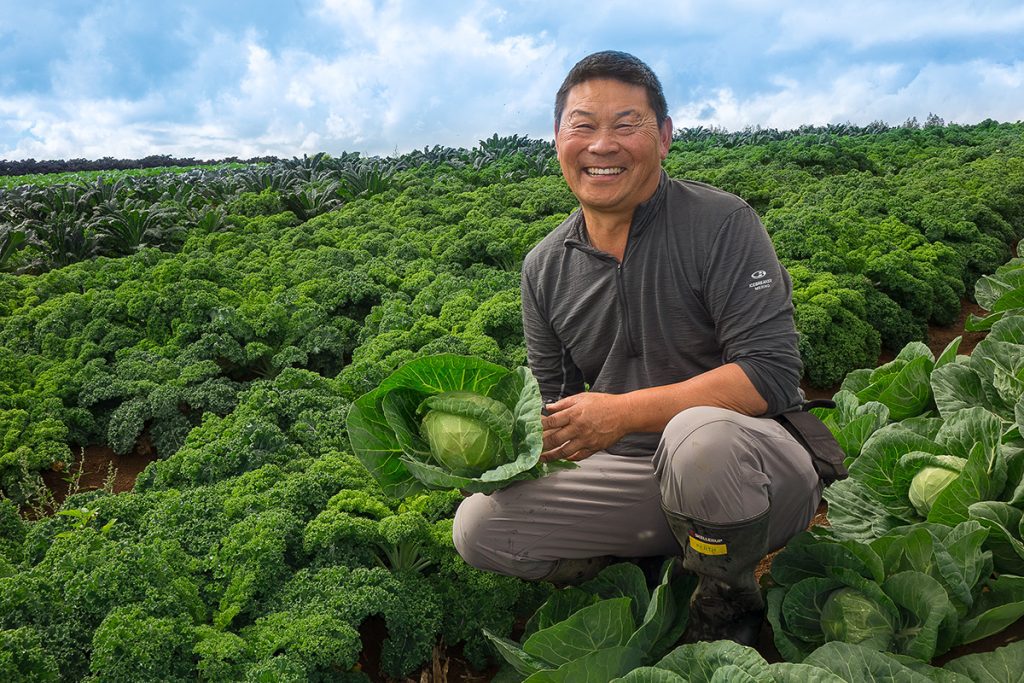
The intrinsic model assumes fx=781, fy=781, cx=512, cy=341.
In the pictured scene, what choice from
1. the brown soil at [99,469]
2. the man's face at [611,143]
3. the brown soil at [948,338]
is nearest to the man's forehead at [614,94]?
the man's face at [611,143]

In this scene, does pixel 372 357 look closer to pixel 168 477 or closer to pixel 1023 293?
pixel 168 477

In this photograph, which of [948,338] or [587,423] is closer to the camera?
[587,423]

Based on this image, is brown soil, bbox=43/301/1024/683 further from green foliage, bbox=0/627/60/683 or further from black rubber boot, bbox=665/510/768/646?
green foliage, bbox=0/627/60/683

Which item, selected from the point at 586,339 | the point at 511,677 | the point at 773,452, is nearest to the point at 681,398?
the point at 773,452

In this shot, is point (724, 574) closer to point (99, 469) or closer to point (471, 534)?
point (471, 534)

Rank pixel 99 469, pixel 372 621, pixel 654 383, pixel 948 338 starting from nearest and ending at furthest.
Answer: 1. pixel 654 383
2. pixel 372 621
3. pixel 99 469
4. pixel 948 338

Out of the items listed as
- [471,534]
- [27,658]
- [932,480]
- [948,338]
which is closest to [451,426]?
[471,534]

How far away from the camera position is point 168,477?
3785 mm

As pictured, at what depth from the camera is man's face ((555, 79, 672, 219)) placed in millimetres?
2768

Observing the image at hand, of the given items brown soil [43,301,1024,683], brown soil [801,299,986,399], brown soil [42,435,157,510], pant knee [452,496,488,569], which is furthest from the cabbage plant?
brown soil [801,299,986,399]

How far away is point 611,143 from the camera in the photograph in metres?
2.76

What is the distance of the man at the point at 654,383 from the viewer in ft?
7.99

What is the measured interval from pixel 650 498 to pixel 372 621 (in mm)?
1434

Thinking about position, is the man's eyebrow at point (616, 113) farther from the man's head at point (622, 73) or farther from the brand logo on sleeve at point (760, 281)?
the brand logo on sleeve at point (760, 281)
